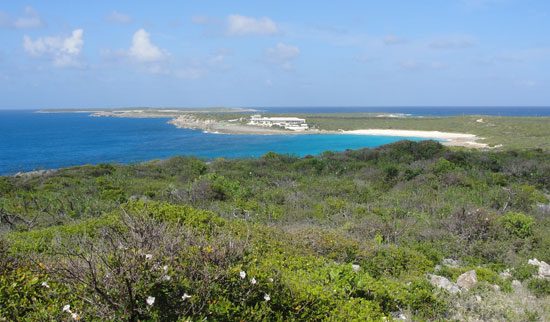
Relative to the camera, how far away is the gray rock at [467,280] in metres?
5.42

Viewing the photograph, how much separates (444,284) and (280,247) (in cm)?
276

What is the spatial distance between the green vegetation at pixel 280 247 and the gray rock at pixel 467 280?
0.16m

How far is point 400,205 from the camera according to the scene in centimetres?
1098

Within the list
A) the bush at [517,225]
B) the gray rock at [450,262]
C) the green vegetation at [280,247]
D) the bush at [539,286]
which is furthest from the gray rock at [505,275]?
the bush at [517,225]

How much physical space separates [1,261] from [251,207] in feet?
23.8

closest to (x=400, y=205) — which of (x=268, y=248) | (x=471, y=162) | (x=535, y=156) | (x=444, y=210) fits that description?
(x=444, y=210)

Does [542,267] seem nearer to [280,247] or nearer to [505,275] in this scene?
[505,275]

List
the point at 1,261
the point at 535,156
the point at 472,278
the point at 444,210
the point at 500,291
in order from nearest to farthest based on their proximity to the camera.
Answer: the point at 1,261 → the point at 500,291 → the point at 472,278 → the point at 444,210 → the point at 535,156

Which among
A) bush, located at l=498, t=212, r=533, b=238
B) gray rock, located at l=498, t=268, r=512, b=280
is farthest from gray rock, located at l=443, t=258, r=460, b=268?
bush, located at l=498, t=212, r=533, b=238

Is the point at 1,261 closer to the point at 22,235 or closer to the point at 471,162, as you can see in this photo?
the point at 22,235

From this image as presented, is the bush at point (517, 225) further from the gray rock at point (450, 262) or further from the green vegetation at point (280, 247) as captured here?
the gray rock at point (450, 262)

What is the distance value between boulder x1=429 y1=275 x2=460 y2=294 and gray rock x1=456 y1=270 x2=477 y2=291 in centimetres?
14

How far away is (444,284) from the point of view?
17.7ft

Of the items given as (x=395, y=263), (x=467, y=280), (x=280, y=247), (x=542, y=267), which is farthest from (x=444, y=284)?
(x=280, y=247)
